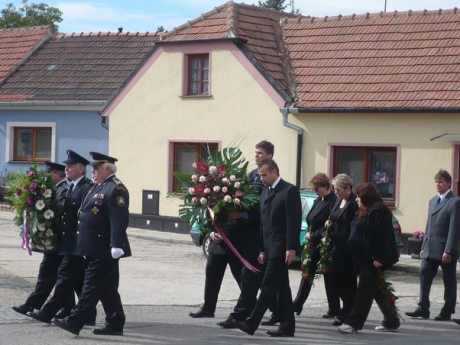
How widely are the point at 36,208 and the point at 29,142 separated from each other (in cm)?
2003

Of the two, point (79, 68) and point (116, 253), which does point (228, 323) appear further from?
point (79, 68)

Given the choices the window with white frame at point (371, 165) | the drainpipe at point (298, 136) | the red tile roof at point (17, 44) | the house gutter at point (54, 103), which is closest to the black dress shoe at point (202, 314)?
the window with white frame at point (371, 165)

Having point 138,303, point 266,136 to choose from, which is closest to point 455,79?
point 266,136

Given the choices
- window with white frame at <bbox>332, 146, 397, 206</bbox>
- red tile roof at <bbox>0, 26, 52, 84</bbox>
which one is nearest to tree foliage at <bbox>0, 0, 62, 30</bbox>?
red tile roof at <bbox>0, 26, 52, 84</bbox>

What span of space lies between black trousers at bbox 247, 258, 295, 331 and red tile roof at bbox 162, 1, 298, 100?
12.9 meters

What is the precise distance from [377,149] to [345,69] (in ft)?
7.04

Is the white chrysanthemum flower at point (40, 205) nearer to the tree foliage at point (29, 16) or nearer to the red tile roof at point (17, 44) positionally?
the red tile roof at point (17, 44)

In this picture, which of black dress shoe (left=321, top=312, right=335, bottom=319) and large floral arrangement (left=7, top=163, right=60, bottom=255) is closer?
large floral arrangement (left=7, top=163, right=60, bottom=255)

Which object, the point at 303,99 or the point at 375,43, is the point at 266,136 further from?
the point at 375,43

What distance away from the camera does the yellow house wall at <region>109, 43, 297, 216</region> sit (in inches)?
921

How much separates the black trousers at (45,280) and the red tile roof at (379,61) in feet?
38.3

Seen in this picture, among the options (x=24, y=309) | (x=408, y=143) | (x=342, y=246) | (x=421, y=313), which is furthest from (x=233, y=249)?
(x=408, y=143)

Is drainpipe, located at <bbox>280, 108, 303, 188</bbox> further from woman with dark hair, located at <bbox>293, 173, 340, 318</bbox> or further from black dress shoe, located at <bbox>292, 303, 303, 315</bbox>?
black dress shoe, located at <bbox>292, 303, 303, 315</bbox>

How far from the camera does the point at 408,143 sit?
70.7 feet
